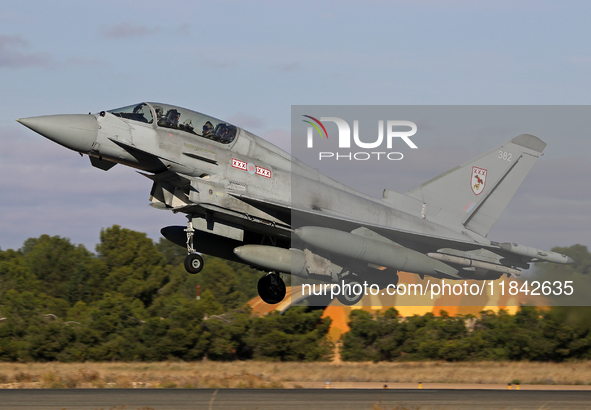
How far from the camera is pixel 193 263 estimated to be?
1567 cm

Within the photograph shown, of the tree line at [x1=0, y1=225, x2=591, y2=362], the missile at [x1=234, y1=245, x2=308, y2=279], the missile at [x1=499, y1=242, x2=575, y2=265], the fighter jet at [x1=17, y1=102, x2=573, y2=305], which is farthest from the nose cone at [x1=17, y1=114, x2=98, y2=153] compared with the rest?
the tree line at [x1=0, y1=225, x2=591, y2=362]

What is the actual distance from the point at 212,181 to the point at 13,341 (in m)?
28.4

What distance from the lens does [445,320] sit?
38750mm

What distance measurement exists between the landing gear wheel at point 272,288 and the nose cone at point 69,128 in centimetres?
682

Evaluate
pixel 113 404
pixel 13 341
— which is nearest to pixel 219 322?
pixel 13 341

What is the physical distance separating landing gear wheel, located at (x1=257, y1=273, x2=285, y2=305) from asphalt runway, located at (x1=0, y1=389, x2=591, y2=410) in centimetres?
296

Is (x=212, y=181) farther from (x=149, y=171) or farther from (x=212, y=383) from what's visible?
→ (x=212, y=383)

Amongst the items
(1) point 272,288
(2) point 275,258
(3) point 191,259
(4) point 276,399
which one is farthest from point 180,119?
(4) point 276,399

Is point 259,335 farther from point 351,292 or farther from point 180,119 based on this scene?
point 180,119

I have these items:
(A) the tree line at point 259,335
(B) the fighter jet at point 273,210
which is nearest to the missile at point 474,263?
(B) the fighter jet at point 273,210

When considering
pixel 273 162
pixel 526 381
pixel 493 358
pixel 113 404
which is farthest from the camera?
pixel 493 358

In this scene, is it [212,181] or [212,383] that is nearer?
[212,181]

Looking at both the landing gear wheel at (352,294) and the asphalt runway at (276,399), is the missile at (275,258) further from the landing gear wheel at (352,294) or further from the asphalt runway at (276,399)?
the asphalt runway at (276,399)

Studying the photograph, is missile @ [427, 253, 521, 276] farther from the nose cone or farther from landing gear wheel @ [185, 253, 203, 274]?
the nose cone
